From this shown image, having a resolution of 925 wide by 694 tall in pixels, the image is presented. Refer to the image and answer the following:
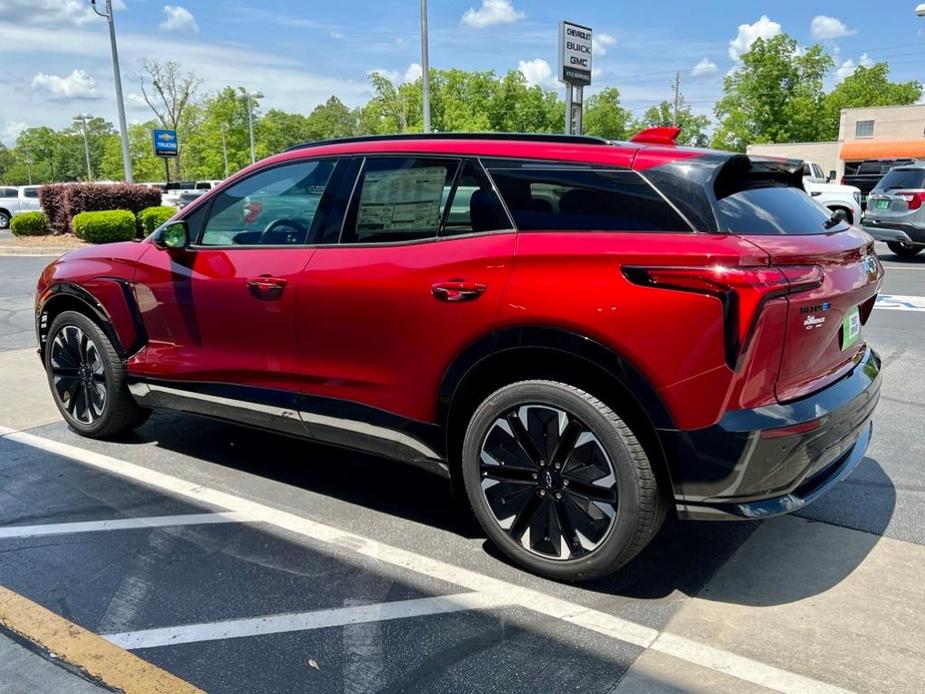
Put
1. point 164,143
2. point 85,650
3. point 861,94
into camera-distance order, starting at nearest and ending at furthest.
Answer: point 85,650
point 164,143
point 861,94

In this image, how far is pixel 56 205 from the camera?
20.7 m

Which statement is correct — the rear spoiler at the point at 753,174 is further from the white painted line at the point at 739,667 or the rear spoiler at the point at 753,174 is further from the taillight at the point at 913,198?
the taillight at the point at 913,198

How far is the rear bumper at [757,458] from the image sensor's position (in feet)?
8.27

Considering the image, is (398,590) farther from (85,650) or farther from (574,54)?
(574,54)

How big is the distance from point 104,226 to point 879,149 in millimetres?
50688

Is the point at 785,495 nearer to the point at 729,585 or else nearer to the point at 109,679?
the point at 729,585

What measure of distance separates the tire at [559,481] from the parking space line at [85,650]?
1.32 m

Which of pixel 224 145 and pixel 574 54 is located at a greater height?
pixel 224 145

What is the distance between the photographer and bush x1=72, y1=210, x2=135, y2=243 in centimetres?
1803

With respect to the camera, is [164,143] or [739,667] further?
[164,143]

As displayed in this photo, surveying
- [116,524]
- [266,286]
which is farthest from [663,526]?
[116,524]

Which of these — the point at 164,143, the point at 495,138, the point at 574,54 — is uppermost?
the point at 164,143

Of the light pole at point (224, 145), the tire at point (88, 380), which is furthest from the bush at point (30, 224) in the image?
the light pole at point (224, 145)

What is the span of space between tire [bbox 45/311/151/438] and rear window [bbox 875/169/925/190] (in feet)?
45.5
